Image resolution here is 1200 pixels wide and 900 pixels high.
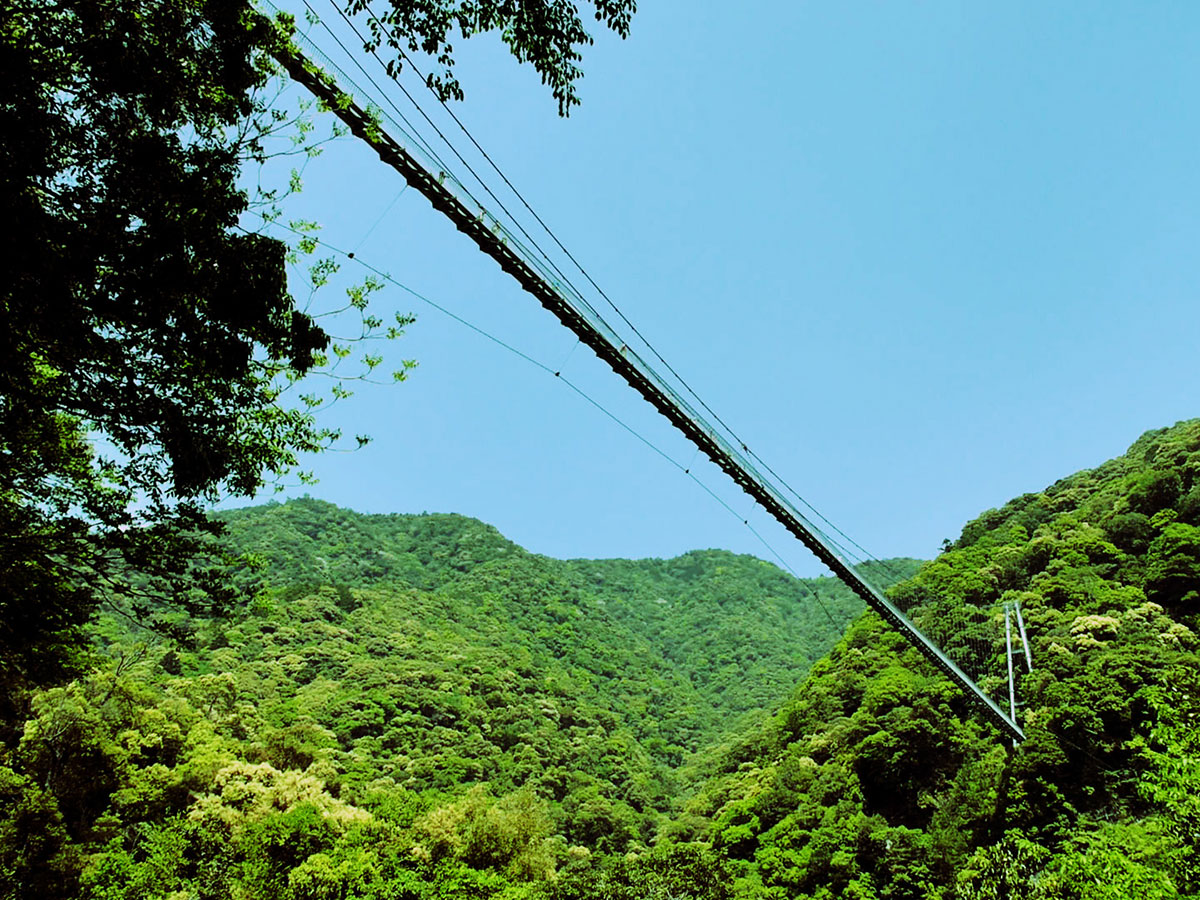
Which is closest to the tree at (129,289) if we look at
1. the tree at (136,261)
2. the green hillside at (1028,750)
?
the tree at (136,261)

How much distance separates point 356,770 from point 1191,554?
4100 cm

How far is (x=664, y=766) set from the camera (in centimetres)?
5719

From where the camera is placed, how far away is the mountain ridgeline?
744 inches

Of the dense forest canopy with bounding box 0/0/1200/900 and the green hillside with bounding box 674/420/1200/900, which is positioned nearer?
the dense forest canopy with bounding box 0/0/1200/900

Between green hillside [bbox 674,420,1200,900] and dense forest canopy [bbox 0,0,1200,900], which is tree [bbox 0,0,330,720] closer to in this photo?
dense forest canopy [bbox 0,0,1200,900]

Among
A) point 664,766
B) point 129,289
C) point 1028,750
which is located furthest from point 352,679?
point 129,289

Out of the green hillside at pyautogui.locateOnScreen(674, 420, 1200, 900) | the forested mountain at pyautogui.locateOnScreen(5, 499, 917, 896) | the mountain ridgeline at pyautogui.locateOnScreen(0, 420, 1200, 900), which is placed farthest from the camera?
the forested mountain at pyautogui.locateOnScreen(5, 499, 917, 896)

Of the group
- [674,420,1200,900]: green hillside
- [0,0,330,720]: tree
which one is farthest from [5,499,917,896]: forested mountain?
[674,420,1200,900]: green hillside

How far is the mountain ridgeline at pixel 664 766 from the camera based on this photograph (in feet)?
62.0

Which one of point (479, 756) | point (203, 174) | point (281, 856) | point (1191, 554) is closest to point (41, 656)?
point (203, 174)

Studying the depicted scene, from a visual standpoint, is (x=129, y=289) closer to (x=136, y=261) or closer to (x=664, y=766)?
(x=136, y=261)

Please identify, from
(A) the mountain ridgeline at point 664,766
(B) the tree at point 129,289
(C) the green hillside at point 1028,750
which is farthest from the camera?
(A) the mountain ridgeline at point 664,766

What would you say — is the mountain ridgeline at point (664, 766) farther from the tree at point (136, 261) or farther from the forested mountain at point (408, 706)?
the tree at point (136, 261)

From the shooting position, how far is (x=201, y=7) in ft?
14.5
